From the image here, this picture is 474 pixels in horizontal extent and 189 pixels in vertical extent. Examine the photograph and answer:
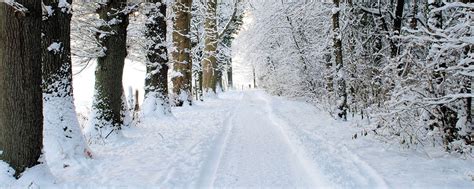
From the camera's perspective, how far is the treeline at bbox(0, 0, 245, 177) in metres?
5.45

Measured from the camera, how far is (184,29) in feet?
59.0

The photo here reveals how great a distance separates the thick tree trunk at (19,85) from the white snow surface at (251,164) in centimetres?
26

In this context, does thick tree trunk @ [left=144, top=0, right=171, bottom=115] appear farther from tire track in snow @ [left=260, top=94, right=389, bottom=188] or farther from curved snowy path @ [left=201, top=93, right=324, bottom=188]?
tire track in snow @ [left=260, top=94, right=389, bottom=188]

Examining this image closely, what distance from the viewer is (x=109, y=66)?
939 centimetres

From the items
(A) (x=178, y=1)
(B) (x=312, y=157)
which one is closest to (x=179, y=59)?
(A) (x=178, y=1)

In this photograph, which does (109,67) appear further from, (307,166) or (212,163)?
(307,166)

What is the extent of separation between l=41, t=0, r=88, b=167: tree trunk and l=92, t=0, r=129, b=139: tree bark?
1905mm

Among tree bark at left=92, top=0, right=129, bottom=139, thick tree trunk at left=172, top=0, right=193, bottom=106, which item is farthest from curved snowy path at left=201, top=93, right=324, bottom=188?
thick tree trunk at left=172, top=0, right=193, bottom=106

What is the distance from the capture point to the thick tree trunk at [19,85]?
5.39 metres

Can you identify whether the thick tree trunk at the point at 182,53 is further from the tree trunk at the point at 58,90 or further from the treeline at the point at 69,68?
the tree trunk at the point at 58,90

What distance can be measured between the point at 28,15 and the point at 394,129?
6.48 metres

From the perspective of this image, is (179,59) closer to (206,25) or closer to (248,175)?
(206,25)

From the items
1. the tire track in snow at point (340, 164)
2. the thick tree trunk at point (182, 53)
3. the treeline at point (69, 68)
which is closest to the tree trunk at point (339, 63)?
the tire track in snow at point (340, 164)

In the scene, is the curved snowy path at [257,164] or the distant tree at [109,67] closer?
the curved snowy path at [257,164]
